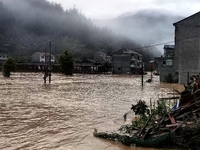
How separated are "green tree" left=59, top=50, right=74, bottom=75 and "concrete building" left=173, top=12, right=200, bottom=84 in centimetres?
3409

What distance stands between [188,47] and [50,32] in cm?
13237

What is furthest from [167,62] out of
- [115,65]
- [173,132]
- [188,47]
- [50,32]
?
[50,32]

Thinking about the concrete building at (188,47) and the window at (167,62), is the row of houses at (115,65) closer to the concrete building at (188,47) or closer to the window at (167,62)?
the window at (167,62)

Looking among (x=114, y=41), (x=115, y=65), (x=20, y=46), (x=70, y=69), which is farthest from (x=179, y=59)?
(x=114, y=41)

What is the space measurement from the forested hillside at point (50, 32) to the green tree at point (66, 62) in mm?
56132

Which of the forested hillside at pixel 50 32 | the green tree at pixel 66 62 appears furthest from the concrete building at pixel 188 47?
the forested hillside at pixel 50 32

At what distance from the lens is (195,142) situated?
26.9ft

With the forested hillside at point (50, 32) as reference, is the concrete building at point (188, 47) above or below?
below

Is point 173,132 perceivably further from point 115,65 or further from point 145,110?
point 115,65

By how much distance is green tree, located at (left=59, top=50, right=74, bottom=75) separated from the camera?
2660 inches

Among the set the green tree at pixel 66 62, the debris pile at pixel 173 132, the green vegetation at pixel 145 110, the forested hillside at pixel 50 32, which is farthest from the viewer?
the forested hillside at pixel 50 32

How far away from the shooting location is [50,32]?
16075 centimetres

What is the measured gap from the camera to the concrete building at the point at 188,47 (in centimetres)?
3500

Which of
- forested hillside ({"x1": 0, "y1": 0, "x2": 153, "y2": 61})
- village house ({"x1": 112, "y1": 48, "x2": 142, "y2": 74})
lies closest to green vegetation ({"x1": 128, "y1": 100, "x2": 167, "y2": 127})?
village house ({"x1": 112, "y1": 48, "x2": 142, "y2": 74})
